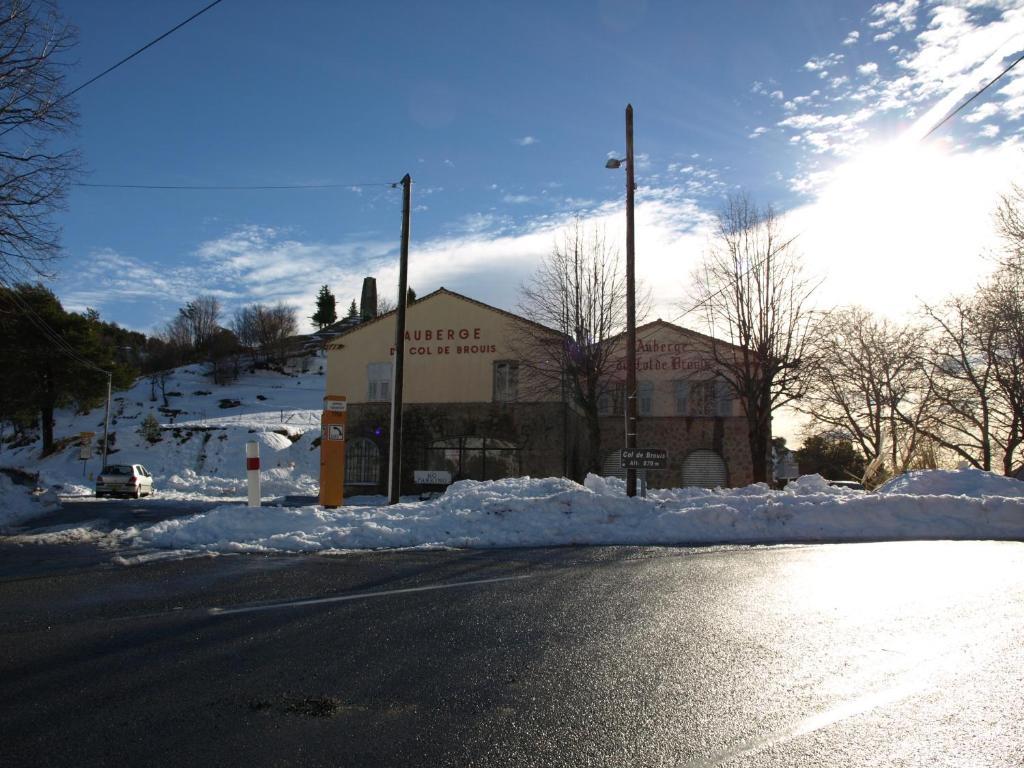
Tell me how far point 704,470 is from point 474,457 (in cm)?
1200

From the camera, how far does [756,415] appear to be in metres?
26.3

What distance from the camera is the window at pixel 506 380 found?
3419 cm

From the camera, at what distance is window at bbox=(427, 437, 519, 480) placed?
33375 mm

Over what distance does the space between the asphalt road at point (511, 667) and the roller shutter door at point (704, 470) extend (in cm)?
3034

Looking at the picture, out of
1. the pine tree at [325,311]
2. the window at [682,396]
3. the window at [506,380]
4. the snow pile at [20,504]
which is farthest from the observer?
the pine tree at [325,311]

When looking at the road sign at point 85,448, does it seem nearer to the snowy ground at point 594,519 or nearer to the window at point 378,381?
the window at point 378,381

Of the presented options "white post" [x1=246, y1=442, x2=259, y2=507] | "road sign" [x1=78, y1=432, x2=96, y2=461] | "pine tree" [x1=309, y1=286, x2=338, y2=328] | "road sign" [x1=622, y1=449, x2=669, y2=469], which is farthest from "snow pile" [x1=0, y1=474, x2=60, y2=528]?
"pine tree" [x1=309, y1=286, x2=338, y2=328]

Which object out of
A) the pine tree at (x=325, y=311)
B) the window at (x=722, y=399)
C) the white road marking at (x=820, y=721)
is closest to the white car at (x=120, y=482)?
the window at (x=722, y=399)

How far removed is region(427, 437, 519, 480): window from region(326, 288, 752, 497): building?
1.8 inches

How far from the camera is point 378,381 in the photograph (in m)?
36.2

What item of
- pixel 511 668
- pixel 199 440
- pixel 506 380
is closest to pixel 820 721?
pixel 511 668

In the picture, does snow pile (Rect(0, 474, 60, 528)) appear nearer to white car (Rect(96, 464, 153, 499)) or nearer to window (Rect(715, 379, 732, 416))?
white car (Rect(96, 464, 153, 499))

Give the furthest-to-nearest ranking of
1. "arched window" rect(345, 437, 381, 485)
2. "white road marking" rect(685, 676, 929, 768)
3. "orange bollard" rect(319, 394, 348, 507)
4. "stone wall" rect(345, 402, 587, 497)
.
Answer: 1. "arched window" rect(345, 437, 381, 485)
2. "stone wall" rect(345, 402, 587, 497)
3. "orange bollard" rect(319, 394, 348, 507)
4. "white road marking" rect(685, 676, 929, 768)

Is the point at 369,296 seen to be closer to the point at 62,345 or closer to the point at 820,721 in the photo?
the point at 62,345
